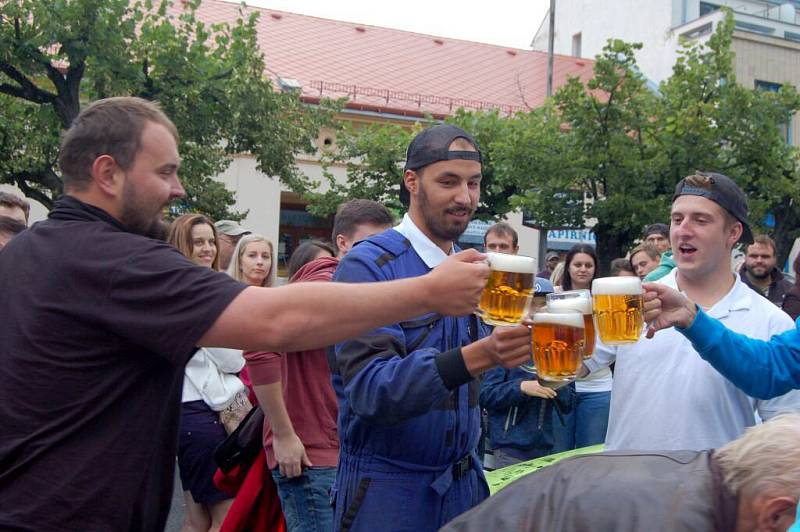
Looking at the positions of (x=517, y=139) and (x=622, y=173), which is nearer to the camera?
(x=622, y=173)

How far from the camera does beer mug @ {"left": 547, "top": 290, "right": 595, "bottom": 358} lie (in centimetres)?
231

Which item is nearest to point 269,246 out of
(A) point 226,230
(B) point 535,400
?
(A) point 226,230

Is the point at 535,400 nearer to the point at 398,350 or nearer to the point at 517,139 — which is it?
the point at 398,350

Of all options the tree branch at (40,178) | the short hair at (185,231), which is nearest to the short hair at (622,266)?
the short hair at (185,231)

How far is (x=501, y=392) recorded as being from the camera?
5605 mm

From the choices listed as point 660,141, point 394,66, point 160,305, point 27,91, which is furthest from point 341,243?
point 394,66

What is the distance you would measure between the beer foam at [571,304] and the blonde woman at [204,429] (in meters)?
2.76

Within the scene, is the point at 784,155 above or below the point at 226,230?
above

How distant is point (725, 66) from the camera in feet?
57.1

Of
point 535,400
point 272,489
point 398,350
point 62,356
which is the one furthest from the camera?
point 535,400

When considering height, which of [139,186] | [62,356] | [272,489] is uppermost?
[139,186]

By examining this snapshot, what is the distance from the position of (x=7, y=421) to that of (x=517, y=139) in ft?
55.9

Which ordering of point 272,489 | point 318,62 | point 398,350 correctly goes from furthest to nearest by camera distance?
point 318,62 → point 272,489 → point 398,350

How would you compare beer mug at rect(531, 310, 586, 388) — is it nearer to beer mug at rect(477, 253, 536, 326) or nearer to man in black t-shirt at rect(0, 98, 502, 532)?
beer mug at rect(477, 253, 536, 326)
